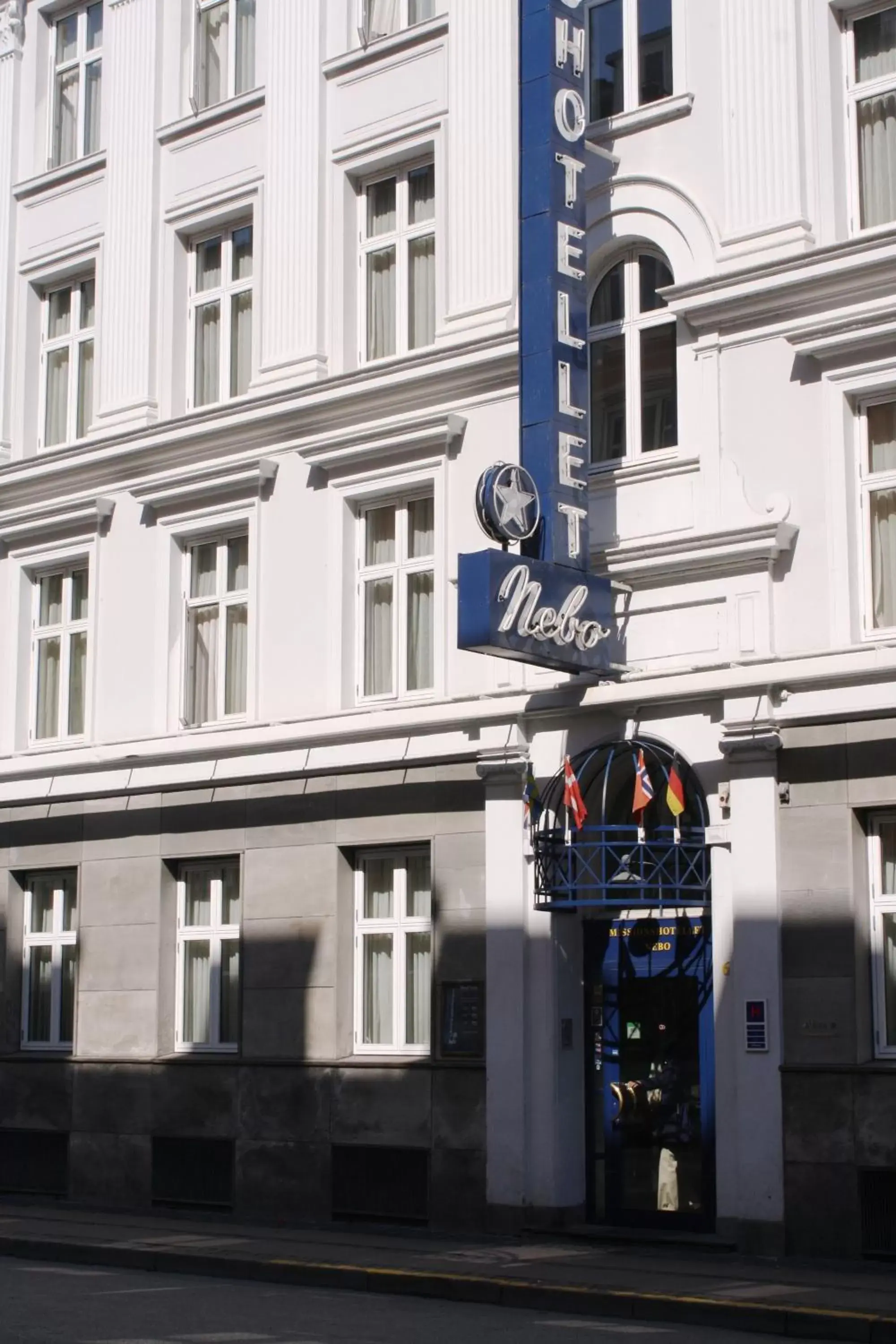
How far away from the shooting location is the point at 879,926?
649 inches

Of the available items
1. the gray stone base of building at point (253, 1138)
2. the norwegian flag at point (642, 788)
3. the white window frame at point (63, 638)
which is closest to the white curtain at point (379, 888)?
the gray stone base of building at point (253, 1138)

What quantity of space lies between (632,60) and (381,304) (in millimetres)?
3949

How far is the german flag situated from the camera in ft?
56.6

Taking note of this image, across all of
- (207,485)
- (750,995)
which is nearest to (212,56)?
(207,485)

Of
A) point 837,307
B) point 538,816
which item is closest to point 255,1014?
point 538,816

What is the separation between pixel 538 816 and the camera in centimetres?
1827

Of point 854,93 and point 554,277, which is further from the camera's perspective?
point 554,277

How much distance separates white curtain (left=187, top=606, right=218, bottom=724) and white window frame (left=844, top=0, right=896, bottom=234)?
8746 millimetres

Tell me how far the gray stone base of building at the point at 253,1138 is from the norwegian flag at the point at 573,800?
2810mm

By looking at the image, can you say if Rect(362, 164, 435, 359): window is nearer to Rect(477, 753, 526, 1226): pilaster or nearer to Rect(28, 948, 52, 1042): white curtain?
Rect(477, 753, 526, 1226): pilaster

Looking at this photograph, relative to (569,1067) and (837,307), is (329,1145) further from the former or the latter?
(837,307)

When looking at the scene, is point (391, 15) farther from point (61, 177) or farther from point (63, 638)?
point (63, 638)

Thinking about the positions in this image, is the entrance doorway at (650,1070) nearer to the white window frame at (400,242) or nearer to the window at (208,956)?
the window at (208,956)

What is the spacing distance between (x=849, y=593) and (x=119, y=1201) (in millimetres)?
10970
